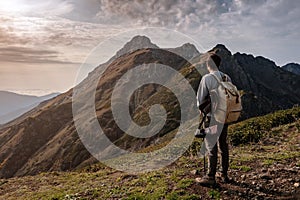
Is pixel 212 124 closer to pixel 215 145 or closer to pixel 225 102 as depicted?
pixel 215 145

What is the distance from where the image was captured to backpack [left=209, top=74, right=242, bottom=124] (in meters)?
9.23

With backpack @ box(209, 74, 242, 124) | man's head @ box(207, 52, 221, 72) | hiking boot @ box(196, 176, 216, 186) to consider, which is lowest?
hiking boot @ box(196, 176, 216, 186)

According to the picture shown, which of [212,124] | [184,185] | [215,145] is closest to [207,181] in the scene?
[184,185]

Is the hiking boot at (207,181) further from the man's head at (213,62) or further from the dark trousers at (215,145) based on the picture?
the man's head at (213,62)

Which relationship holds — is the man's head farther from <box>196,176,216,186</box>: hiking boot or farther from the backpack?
<box>196,176,216,186</box>: hiking boot

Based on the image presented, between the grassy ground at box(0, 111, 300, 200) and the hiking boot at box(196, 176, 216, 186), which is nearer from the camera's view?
the grassy ground at box(0, 111, 300, 200)

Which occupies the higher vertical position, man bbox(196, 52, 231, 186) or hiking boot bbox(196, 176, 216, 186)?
man bbox(196, 52, 231, 186)

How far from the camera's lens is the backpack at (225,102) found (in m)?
9.23

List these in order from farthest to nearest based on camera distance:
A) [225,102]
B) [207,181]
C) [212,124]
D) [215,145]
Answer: [207,181] → [215,145] → [212,124] → [225,102]

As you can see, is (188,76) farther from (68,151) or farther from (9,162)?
(9,162)

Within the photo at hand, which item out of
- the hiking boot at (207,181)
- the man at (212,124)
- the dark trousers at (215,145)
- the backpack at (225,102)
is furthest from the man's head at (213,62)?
the hiking boot at (207,181)

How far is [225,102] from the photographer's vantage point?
9.21 metres

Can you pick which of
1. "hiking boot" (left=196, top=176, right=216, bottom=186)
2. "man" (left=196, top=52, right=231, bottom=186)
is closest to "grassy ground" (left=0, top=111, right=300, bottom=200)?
"hiking boot" (left=196, top=176, right=216, bottom=186)

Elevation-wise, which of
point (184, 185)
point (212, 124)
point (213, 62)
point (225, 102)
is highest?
point (213, 62)
